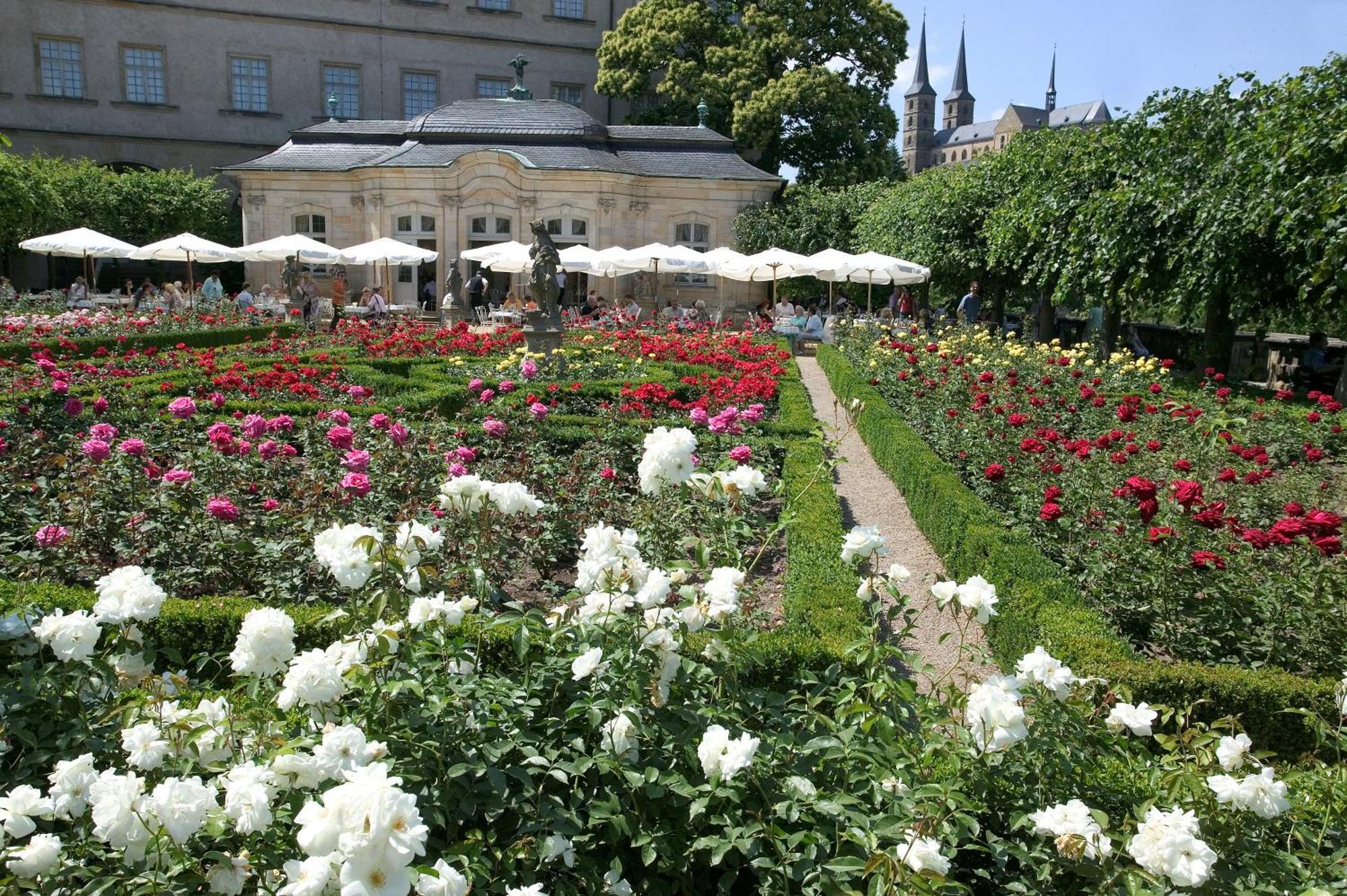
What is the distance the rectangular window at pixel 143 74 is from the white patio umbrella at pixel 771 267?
22.4 m

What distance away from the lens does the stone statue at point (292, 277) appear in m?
19.9

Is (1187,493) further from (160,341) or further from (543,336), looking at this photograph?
(160,341)

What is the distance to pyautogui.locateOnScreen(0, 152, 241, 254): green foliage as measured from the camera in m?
26.2

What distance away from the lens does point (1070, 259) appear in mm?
15414

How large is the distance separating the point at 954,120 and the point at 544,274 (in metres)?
95.4

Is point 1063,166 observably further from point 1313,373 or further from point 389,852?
point 389,852

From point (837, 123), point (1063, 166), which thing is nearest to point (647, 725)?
point (1063, 166)

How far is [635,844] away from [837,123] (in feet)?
101

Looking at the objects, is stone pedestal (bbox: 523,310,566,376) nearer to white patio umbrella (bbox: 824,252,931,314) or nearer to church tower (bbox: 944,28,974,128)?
white patio umbrella (bbox: 824,252,931,314)

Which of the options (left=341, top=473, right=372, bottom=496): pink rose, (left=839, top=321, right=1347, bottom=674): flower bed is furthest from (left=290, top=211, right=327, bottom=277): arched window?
(left=341, top=473, right=372, bottom=496): pink rose

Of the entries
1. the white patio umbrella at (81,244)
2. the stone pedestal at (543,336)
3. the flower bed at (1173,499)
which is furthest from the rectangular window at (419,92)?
the flower bed at (1173,499)

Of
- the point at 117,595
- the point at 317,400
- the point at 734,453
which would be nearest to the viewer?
the point at 117,595

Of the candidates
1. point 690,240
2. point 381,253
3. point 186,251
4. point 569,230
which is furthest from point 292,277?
point 690,240

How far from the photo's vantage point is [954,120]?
98.0 meters
